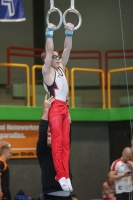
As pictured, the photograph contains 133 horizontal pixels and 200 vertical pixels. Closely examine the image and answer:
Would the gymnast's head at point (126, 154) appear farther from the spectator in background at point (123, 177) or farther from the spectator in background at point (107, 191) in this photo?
the spectator in background at point (107, 191)

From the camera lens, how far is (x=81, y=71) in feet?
41.2

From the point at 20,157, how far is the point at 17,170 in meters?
0.25

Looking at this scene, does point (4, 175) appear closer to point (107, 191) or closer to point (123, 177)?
point (123, 177)

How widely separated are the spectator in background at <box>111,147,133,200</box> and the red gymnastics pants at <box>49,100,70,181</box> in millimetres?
4049

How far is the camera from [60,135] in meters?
5.94

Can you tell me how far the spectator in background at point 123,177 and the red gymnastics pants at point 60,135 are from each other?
4049 mm

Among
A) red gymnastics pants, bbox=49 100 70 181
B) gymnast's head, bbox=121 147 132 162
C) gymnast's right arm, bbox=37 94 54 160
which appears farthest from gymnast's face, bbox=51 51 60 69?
gymnast's head, bbox=121 147 132 162

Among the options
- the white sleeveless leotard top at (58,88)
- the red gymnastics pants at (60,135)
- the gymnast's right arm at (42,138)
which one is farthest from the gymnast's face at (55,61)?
the gymnast's right arm at (42,138)

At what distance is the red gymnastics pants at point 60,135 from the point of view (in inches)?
228

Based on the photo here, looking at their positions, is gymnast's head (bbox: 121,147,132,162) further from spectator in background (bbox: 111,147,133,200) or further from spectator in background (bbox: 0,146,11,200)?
spectator in background (bbox: 0,146,11,200)

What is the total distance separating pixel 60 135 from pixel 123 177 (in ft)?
14.4

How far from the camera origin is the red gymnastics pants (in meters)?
5.80

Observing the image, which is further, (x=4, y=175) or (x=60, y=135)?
(x=4, y=175)

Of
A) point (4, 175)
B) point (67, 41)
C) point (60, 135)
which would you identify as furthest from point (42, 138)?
point (4, 175)
